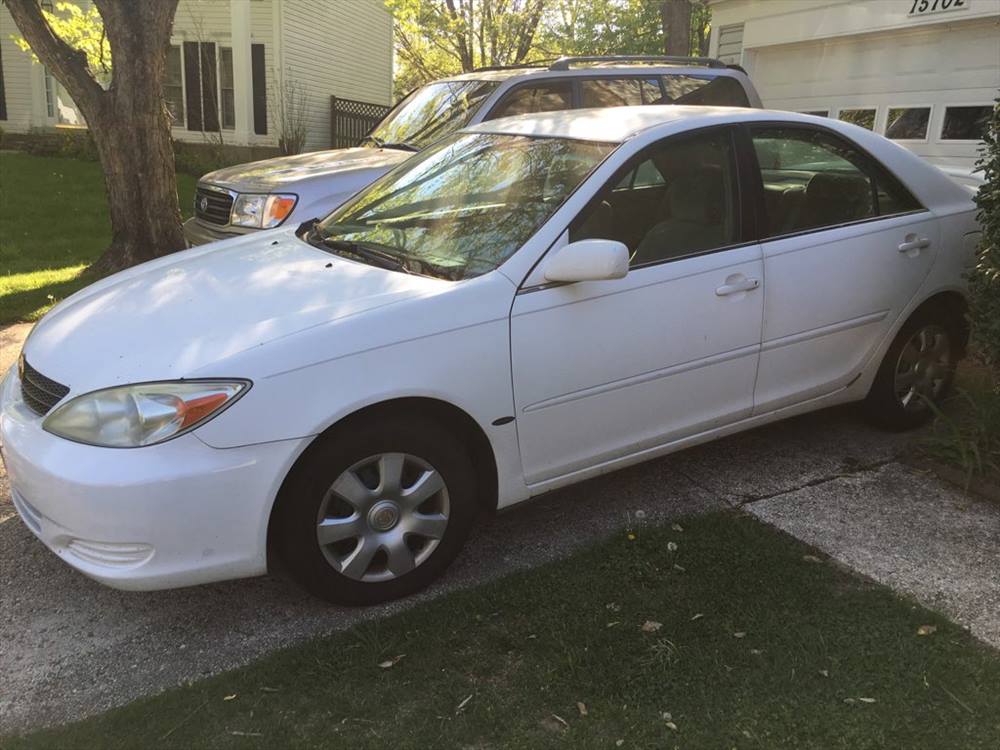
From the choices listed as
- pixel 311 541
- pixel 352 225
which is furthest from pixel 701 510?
pixel 352 225

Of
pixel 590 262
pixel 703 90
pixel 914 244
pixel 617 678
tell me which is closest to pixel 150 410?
pixel 590 262

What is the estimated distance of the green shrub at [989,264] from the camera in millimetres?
3807

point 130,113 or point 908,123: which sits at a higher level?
point 908,123

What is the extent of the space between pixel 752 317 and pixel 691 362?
0.38 metres

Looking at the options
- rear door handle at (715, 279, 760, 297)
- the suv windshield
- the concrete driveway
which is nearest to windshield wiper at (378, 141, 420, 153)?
the suv windshield

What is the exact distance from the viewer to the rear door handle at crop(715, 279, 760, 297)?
354 centimetres

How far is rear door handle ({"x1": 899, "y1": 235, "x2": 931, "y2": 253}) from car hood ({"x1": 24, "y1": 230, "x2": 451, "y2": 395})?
245cm

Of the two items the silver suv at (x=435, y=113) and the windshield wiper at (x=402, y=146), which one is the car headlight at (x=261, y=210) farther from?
the windshield wiper at (x=402, y=146)

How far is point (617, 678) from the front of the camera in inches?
104

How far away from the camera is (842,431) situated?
4.70m

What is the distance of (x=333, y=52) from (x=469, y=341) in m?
18.7

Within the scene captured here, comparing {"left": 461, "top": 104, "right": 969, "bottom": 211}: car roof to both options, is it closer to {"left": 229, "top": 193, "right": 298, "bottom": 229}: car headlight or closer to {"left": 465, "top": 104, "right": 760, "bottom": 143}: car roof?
{"left": 465, "top": 104, "right": 760, "bottom": 143}: car roof

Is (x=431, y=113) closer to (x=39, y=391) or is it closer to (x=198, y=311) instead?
(x=198, y=311)

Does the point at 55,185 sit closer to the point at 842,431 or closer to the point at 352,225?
the point at 352,225
